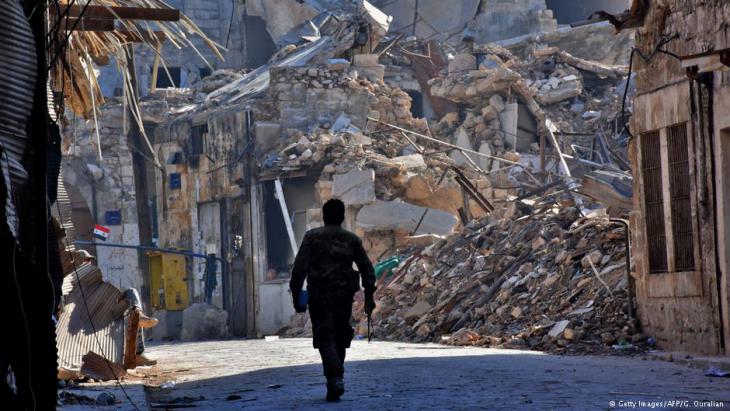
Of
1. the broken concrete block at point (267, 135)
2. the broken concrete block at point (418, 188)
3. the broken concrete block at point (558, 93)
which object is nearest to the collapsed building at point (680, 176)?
the broken concrete block at point (418, 188)

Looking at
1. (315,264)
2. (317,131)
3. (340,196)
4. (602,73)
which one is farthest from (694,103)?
(602,73)

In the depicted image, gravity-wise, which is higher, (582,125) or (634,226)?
(582,125)

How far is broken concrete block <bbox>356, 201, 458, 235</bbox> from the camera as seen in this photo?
32.0m

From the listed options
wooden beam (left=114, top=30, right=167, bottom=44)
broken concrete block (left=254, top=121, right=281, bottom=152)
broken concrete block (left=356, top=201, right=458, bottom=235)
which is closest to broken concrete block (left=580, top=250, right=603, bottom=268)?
wooden beam (left=114, top=30, right=167, bottom=44)

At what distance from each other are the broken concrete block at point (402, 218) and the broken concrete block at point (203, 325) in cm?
426

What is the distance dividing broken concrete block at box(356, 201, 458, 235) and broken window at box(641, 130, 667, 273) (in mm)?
15093

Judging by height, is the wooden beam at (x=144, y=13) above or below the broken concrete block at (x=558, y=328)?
above

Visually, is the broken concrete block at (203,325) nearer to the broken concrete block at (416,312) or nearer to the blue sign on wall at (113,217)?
the broken concrete block at (416,312)

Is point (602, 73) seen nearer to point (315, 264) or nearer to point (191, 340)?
point (191, 340)

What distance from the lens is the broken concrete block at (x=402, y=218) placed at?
32031mm

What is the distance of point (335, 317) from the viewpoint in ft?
36.4

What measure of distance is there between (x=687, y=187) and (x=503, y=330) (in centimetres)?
609

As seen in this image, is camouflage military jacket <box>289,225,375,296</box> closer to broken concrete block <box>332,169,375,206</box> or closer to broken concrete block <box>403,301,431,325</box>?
broken concrete block <box>403,301,431,325</box>

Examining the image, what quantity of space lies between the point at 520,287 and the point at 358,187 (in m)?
10.1
